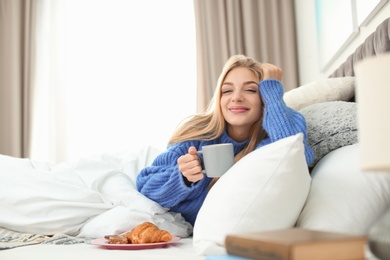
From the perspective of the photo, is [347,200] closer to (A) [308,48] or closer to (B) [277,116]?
(B) [277,116]

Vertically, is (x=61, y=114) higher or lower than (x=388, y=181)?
higher

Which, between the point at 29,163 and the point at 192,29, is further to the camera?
the point at 192,29

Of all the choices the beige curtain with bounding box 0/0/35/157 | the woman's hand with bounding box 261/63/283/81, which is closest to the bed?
the woman's hand with bounding box 261/63/283/81

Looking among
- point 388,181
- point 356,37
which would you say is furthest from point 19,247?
point 356,37

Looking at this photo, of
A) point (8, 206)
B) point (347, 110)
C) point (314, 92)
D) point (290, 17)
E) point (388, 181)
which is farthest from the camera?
point (290, 17)

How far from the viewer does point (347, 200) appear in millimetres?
1190

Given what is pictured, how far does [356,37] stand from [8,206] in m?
1.69

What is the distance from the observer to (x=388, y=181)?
3.93ft

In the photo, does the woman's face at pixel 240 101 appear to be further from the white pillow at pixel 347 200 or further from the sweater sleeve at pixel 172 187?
the white pillow at pixel 347 200

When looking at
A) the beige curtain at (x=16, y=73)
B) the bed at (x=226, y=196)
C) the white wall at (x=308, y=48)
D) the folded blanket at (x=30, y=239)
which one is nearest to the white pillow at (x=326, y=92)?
the bed at (x=226, y=196)

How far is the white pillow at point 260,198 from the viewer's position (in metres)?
1.17

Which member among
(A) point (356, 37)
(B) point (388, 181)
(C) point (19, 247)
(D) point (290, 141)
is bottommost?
(C) point (19, 247)

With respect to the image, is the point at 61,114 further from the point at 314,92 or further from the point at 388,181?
the point at 388,181

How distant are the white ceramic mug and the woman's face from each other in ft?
1.23
